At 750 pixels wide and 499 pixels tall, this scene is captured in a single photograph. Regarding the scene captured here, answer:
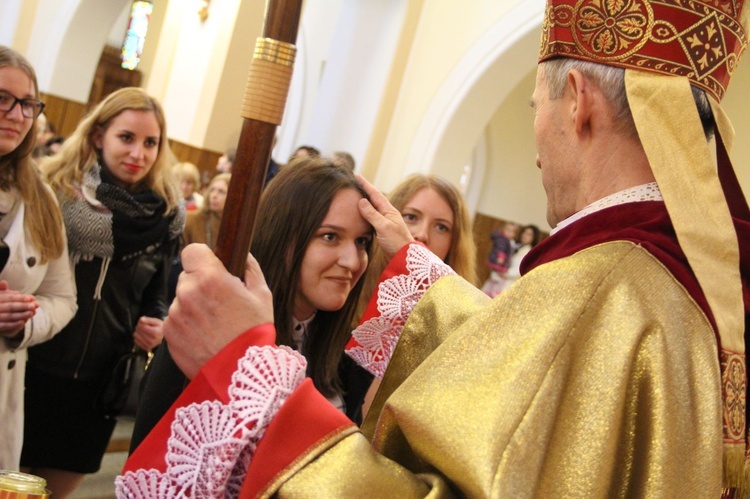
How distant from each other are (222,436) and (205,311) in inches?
6.9

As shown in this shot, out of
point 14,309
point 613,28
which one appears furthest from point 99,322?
point 613,28

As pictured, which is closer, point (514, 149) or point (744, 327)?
point (744, 327)

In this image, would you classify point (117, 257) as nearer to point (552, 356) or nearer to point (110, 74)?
point (552, 356)

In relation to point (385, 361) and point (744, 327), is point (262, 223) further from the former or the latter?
point (744, 327)

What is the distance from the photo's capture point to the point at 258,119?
3.83ft

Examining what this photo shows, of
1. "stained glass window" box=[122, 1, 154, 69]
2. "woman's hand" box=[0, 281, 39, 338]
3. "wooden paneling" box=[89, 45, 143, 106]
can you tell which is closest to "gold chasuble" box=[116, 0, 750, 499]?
"woman's hand" box=[0, 281, 39, 338]

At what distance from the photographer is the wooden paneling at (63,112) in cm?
1221

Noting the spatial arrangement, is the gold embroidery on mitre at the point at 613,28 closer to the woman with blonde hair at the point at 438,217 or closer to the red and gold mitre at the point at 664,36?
the red and gold mitre at the point at 664,36

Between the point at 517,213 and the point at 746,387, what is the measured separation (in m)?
13.8

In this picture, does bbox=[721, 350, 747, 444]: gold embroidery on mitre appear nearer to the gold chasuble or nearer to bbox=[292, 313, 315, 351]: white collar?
the gold chasuble

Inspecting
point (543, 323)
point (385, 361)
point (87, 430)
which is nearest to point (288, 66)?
point (543, 323)

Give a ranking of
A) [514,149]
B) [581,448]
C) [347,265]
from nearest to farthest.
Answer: [581,448] < [347,265] < [514,149]

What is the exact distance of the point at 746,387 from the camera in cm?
126

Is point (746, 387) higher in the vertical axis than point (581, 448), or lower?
higher
